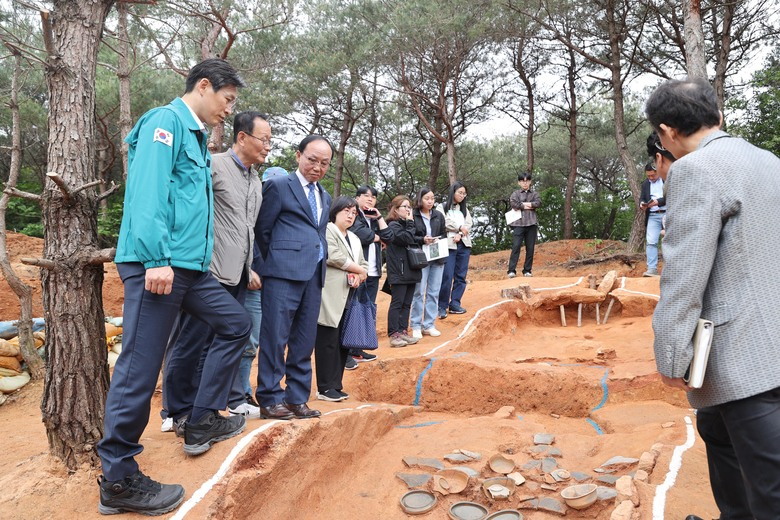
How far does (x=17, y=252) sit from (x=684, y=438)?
39.0ft

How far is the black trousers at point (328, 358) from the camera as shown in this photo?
4051 millimetres

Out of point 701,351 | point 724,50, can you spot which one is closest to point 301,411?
point 701,351

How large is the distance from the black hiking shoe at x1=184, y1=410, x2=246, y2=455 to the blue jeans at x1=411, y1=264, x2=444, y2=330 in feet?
12.1

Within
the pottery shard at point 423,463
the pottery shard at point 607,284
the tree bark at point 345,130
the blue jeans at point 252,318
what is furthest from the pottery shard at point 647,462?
the tree bark at point 345,130

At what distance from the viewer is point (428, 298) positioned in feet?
20.7

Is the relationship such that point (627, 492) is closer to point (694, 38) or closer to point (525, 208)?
point (694, 38)

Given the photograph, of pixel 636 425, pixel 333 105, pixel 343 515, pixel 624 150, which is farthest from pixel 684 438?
pixel 333 105

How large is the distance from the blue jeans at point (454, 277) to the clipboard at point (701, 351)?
16.4ft

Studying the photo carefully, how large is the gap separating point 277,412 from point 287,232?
3.47 ft

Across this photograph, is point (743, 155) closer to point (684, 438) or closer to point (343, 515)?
point (684, 438)

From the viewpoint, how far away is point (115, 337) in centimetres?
616

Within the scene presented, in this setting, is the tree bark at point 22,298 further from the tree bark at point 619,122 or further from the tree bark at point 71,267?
the tree bark at point 619,122

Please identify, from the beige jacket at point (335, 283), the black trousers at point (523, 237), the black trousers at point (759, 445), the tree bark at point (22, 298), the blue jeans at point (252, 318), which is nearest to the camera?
the black trousers at point (759, 445)

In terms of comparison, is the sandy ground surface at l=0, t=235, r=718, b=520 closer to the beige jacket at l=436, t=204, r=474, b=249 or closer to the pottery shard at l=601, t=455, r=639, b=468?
the pottery shard at l=601, t=455, r=639, b=468
